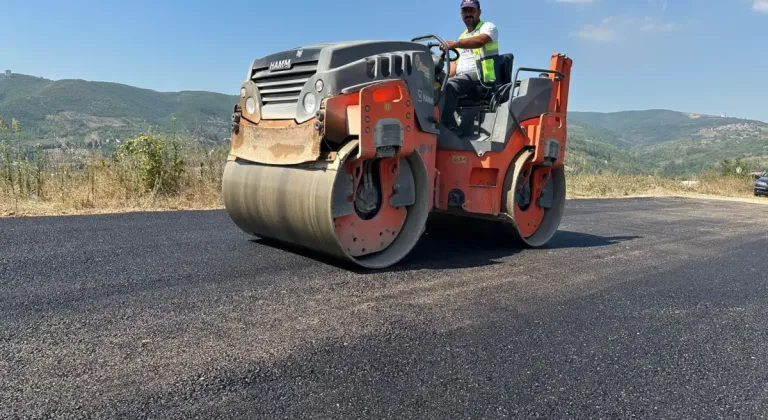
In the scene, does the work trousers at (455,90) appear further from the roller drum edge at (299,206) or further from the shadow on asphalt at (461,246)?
the roller drum edge at (299,206)

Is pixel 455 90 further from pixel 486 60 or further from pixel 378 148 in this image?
pixel 378 148

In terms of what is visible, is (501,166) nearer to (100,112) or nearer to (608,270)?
(608,270)

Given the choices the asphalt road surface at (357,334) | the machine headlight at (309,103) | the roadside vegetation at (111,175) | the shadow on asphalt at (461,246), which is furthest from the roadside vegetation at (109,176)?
the machine headlight at (309,103)

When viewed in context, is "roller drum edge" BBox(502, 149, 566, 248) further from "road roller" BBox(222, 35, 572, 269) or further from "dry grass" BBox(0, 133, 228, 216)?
"dry grass" BBox(0, 133, 228, 216)

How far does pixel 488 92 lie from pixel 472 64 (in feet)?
1.15

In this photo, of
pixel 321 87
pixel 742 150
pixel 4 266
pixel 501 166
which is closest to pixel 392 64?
pixel 321 87

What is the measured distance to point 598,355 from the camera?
2.90 m

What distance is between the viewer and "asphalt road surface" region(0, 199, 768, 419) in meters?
2.23

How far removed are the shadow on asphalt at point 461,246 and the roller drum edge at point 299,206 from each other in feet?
0.68

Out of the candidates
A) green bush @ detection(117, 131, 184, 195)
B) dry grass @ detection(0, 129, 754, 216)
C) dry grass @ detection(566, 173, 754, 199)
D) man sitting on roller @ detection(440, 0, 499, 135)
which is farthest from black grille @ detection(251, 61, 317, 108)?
dry grass @ detection(566, 173, 754, 199)

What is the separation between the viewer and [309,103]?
4324 mm

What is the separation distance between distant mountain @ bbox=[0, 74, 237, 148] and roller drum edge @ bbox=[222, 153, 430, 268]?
222ft

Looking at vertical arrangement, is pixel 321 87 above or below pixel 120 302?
above

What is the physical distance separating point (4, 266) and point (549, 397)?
380 cm
